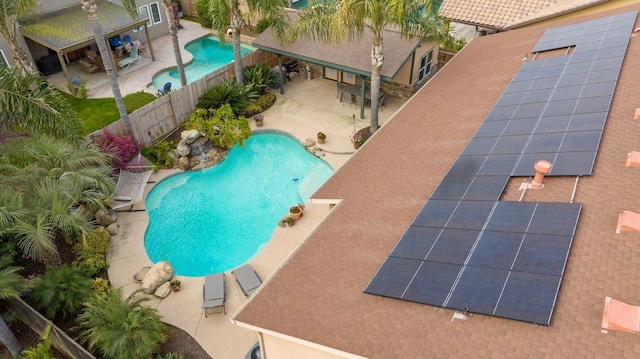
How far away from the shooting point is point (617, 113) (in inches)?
508

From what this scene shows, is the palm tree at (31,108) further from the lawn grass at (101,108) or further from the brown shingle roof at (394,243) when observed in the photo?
the brown shingle roof at (394,243)

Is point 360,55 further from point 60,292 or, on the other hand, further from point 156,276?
point 60,292

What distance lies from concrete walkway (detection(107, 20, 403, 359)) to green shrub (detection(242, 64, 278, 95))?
128 cm

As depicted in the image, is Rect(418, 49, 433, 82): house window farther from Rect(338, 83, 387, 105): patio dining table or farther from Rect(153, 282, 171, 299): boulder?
Rect(153, 282, 171, 299): boulder

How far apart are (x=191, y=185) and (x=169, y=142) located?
126 inches

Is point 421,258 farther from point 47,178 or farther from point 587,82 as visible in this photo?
point 47,178

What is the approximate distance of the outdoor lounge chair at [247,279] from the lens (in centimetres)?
1497

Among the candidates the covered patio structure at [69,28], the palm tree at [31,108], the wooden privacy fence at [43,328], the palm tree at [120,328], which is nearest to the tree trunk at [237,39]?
the covered patio structure at [69,28]

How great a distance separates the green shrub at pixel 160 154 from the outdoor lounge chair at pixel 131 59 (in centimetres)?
1096

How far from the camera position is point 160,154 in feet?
70.4

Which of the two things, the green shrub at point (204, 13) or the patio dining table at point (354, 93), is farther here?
the green shrub at point (204, 13)

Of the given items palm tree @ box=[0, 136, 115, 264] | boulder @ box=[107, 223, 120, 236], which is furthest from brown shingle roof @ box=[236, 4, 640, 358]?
boulder @ box=[107, 223, 120, 236]

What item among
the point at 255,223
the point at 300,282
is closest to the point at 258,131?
the point at 255,223

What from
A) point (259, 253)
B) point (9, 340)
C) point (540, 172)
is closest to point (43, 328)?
point (9, 340)
